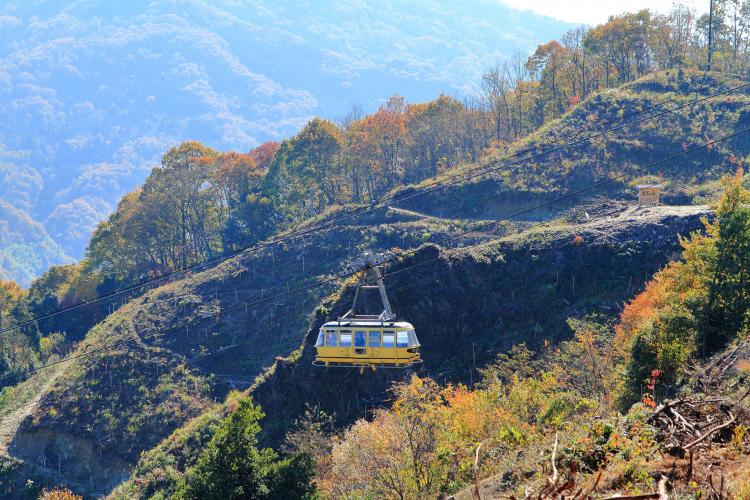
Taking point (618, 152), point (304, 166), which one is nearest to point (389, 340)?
point (618, 152)

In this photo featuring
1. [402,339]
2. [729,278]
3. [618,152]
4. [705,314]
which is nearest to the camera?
[705,314]

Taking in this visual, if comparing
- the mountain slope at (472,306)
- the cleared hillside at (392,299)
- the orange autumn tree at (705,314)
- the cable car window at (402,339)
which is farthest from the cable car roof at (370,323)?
the mountain slope at (472,306)

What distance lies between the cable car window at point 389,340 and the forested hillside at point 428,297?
10.1 feet

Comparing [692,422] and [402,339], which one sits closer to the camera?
[692,422]

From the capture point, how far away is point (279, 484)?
3150cm

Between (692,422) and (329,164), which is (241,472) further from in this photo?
(329,164)

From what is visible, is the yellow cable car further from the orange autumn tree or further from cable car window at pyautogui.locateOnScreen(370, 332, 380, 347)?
the orange autumn tree

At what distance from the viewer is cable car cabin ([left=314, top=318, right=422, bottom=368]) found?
31.2 meters

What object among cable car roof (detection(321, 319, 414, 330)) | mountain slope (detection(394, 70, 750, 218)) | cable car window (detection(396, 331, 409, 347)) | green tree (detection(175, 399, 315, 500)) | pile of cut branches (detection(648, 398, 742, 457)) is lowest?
green tree (detection(175, 399, 315, 500))

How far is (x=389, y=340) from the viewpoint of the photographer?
3131cm

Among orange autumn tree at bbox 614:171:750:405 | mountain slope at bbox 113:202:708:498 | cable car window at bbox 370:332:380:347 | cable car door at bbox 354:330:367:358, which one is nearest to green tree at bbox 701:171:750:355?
orange autumn tree at bbox 614:171:750:405

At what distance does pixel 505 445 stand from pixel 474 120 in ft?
227

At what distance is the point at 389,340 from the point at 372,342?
719 millimetres

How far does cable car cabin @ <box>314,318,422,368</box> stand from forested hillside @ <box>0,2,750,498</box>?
2633 millimetres
